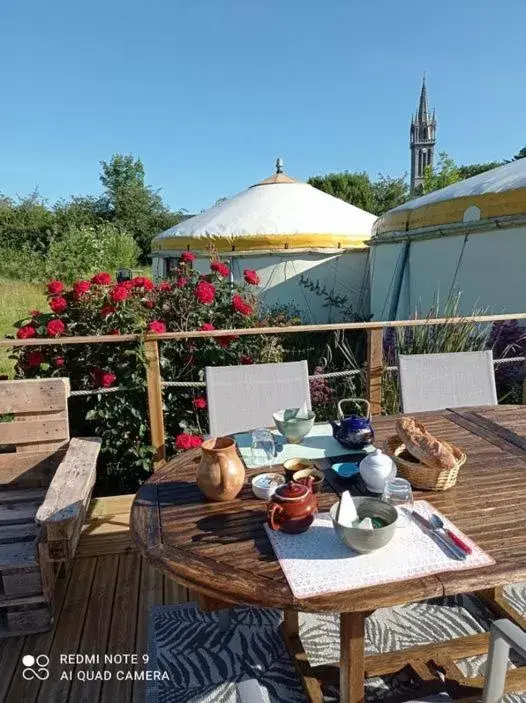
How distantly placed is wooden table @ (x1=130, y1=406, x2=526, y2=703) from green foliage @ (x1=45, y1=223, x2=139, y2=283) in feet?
48.1

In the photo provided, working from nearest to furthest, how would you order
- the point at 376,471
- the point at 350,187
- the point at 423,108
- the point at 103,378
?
the point at 376,471, the point at 103,378, the point at 350,187, the point at 423,108

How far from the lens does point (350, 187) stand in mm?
26766

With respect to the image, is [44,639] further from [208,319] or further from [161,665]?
[208,319]

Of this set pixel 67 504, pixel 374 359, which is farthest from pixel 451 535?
pixel 374 359

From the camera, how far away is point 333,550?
3.59 feet

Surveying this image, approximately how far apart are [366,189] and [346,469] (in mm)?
27310

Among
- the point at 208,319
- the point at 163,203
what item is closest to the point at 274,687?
the point at 208,319

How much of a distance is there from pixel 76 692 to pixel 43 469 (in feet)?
3.26

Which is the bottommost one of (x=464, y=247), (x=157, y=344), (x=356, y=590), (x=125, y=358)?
(x=356, y=590)

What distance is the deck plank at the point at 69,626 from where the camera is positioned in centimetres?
172

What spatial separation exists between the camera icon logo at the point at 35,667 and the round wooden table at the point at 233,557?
3.05ft

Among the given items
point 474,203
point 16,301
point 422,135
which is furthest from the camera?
point 422,135

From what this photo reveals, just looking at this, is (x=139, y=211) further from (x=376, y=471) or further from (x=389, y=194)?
(x=376, y=471)

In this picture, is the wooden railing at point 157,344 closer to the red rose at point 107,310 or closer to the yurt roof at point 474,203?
the red rose at point 107,310
